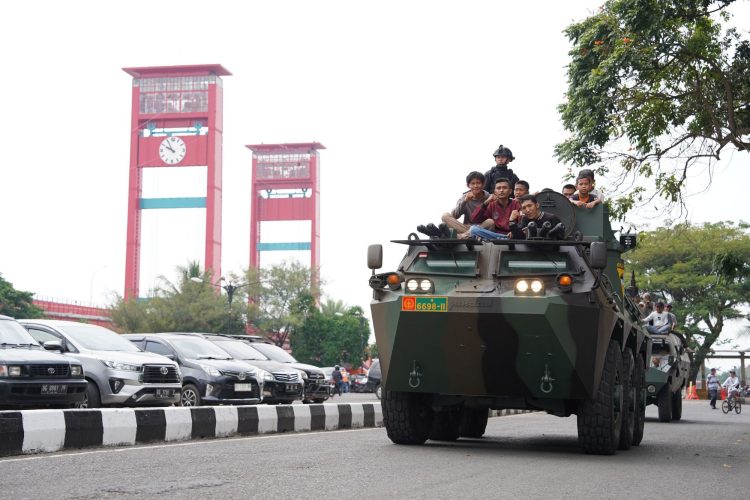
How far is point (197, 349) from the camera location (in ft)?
67.6

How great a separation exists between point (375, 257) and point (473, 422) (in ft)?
11.8

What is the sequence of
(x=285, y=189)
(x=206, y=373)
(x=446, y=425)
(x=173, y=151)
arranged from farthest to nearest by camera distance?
(x=285, y=189) → (x=173, y=151) → (x=206, y=373) → (x=446, y=425)

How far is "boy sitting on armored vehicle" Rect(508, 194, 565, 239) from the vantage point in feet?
35.9

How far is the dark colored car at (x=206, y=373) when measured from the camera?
766 inches

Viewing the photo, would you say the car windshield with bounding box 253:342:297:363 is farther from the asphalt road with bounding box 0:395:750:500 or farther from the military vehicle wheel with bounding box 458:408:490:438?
the asphalt road with bounding box 0:395:750:500

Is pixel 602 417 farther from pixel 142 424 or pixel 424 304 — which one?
pixel 142 424

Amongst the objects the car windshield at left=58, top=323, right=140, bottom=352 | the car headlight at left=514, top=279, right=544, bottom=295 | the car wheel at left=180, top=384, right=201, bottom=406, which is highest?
the car headlight at left=514, top=279, right=544, bottom=295

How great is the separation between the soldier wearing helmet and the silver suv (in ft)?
20.7

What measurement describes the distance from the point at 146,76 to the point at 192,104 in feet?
15.5

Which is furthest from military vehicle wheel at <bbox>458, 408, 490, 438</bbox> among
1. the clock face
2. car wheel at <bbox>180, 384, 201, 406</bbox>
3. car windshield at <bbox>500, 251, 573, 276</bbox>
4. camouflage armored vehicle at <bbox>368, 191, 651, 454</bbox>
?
the clock face

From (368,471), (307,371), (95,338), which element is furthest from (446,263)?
(307,371)

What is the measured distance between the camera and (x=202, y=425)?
12609 mm

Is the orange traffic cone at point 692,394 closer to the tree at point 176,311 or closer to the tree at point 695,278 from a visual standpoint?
the tree at point 695,278

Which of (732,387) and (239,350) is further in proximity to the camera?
(732,387)
